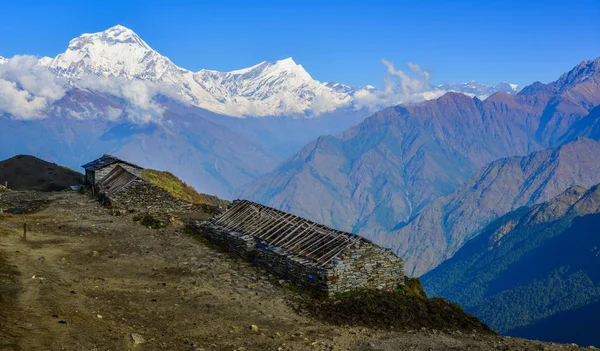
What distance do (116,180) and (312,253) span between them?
2845 centimetres

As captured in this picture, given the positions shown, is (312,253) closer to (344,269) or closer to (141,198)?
(344,269)

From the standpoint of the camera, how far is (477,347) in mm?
18609

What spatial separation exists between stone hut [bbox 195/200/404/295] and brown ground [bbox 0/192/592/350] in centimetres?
101

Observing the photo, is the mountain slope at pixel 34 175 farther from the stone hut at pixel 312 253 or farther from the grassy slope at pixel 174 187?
the stone hut at pixel 312 253

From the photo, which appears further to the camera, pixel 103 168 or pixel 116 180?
pixel 103 168

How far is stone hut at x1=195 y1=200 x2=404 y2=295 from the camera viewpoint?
23.4 meters

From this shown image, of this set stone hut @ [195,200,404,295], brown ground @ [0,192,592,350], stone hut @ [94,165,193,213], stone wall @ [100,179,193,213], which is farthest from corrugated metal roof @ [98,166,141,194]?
stone hut @ [195,200,404,295]

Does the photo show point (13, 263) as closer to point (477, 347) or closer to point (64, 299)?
point (64, 299)

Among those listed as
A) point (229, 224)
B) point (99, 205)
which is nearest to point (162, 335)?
point (229, 224)

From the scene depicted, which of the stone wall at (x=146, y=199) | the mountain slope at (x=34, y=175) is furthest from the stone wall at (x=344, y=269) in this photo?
the mountain slope at (x=34, y=175)

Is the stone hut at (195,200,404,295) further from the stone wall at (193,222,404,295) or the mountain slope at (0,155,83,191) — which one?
the mountain slope at (0,155,83,191)

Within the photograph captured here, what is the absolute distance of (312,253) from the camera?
2541cm

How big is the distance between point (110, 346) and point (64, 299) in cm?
476

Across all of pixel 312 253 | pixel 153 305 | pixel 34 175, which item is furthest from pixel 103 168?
pixel 153 305
